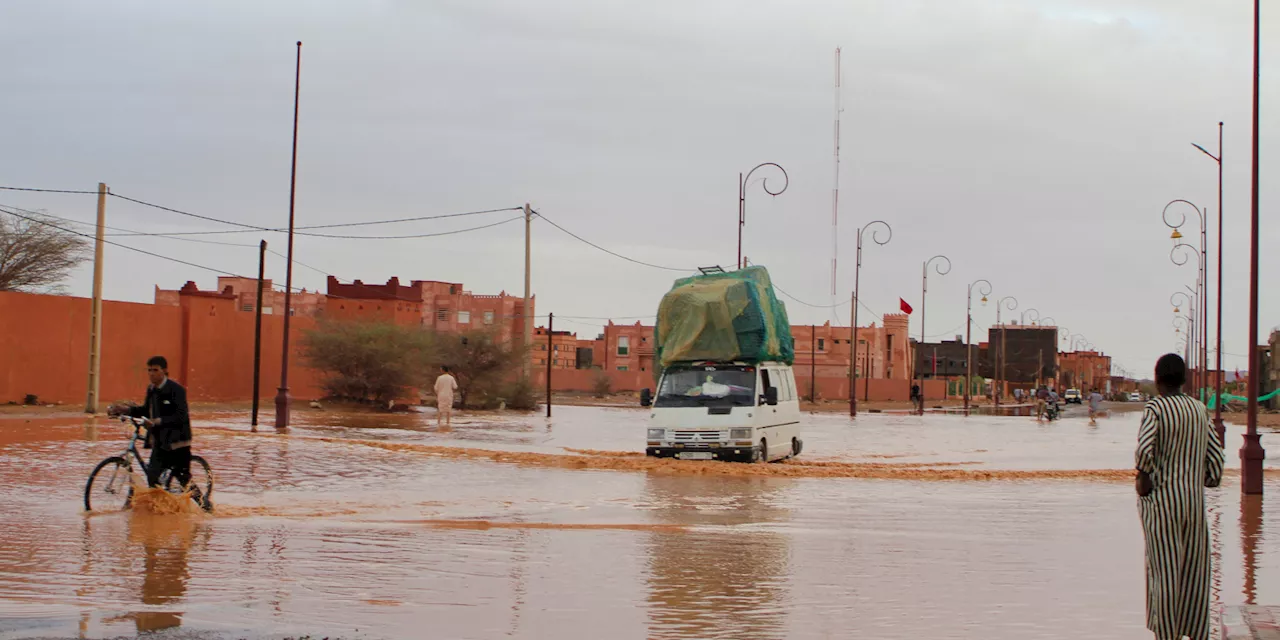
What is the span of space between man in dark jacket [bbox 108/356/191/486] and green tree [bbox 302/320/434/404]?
34520 mm

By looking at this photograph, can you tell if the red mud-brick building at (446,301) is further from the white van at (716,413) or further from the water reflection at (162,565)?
the water reflection at (162,565)

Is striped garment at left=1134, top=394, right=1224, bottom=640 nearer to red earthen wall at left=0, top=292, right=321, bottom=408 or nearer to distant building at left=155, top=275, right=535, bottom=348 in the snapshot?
red earthen wall at left=0, top=292, right=321, bottom=408

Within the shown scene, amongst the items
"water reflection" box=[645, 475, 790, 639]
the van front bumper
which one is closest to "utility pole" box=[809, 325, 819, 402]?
the van front bumper

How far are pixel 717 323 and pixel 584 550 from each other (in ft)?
41.6

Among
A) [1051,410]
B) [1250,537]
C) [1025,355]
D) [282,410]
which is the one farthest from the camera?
[1025,355]

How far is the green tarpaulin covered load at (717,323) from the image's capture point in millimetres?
24312

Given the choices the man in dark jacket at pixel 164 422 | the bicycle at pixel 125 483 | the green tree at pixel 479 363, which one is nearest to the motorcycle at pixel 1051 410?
the green tree at pixel 479 363

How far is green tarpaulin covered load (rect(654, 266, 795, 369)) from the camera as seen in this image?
24312mm

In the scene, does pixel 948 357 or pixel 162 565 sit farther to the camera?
pixel 948 357

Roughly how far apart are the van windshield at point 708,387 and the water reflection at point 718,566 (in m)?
5.05

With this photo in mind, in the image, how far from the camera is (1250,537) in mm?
14297

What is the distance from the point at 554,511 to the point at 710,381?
8764 mm

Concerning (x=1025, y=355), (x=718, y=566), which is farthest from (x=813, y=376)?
(x=1025, y=355)

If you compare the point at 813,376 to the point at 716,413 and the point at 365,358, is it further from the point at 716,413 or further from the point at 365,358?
the point at 716,413
